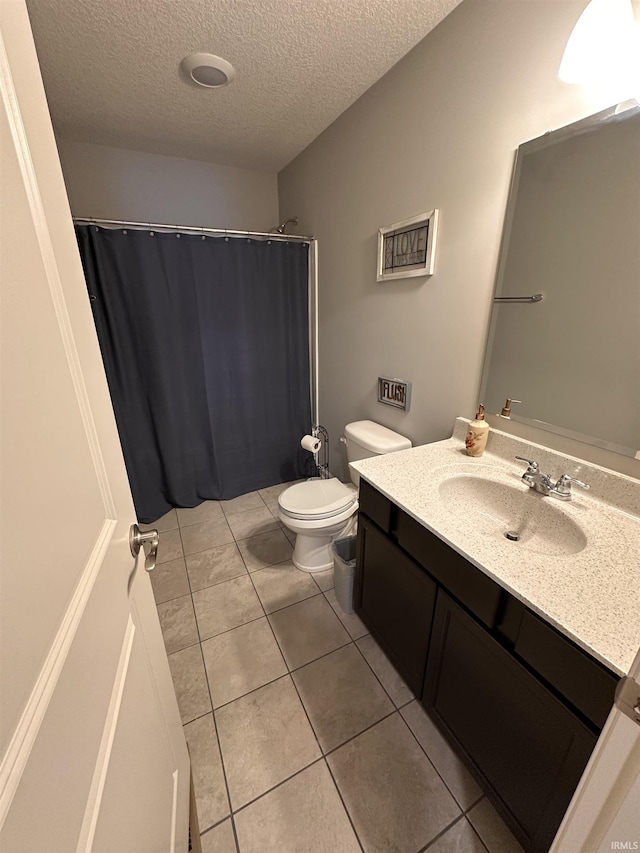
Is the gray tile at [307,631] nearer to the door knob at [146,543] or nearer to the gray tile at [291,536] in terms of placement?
the gray tile at [291,536]

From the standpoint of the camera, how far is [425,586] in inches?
42.3

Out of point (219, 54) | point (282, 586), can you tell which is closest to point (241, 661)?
point (282, 586)

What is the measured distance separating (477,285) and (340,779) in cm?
175

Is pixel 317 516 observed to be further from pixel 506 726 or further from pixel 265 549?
pixel 506 726

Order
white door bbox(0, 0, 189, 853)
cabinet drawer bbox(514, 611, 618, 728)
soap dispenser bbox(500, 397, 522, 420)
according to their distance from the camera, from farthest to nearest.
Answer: soap dispenser bbox(500, 397, 522, 420) → cabinet drawer bbox(514, 611, 618, 728) → white door bbox(0, 0, 189, 853)

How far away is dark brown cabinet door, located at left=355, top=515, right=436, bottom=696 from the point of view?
1116 mm

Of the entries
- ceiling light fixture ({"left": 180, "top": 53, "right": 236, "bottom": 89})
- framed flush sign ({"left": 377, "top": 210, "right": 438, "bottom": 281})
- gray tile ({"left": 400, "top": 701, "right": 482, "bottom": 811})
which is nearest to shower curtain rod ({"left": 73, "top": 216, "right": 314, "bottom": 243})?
ceiling light fixture ({"left": 180, "top": 53, "right": 236, "bottom": 89})

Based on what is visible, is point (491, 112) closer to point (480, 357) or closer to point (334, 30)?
point (334, 30)

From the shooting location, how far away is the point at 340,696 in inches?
50.8

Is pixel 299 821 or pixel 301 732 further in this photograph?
pixel 301 732

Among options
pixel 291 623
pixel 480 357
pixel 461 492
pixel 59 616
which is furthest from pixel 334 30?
pixel 291 623

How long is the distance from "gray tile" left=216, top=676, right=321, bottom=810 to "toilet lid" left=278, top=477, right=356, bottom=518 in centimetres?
68

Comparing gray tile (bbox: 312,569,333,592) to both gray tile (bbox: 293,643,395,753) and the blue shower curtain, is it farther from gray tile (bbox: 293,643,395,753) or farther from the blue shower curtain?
the blue shower curtain

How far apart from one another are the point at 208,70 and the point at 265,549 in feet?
7.59
